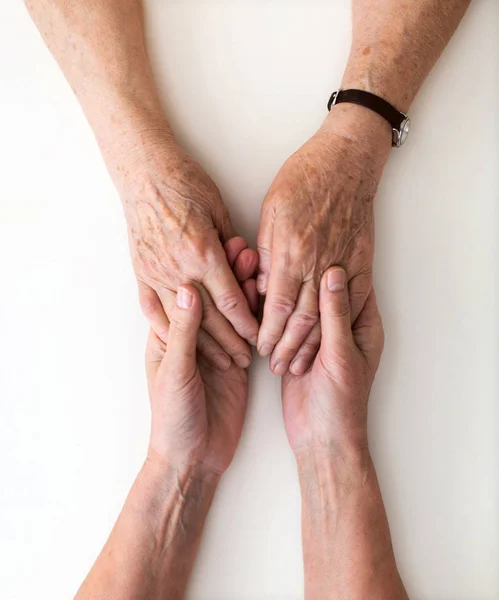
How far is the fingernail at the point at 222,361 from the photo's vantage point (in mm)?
1268

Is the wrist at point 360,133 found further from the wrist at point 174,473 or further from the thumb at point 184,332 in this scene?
the wrist at point 174,473

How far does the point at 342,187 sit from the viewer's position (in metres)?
1.22

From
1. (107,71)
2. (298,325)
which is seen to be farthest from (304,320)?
(107,71)

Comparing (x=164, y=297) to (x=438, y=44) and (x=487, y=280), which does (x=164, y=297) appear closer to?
(x=487, y=280)

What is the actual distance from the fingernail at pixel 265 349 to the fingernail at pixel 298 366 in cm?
6

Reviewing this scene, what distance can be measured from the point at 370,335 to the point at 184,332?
41cm

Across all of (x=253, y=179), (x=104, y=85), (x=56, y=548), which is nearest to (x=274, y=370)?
(x=253, y=179)

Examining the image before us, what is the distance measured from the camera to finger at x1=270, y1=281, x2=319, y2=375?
47.5 inches

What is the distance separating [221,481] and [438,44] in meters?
1.12

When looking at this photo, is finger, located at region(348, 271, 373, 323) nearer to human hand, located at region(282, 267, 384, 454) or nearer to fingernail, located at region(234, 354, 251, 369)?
human hand, located at region(282, 267, 384, 454)

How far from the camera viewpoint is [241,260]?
123cm

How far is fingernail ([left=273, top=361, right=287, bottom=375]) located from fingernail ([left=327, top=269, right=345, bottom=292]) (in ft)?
0.69

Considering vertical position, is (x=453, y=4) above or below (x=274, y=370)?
Result: above

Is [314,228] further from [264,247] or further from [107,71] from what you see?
[107,71]
